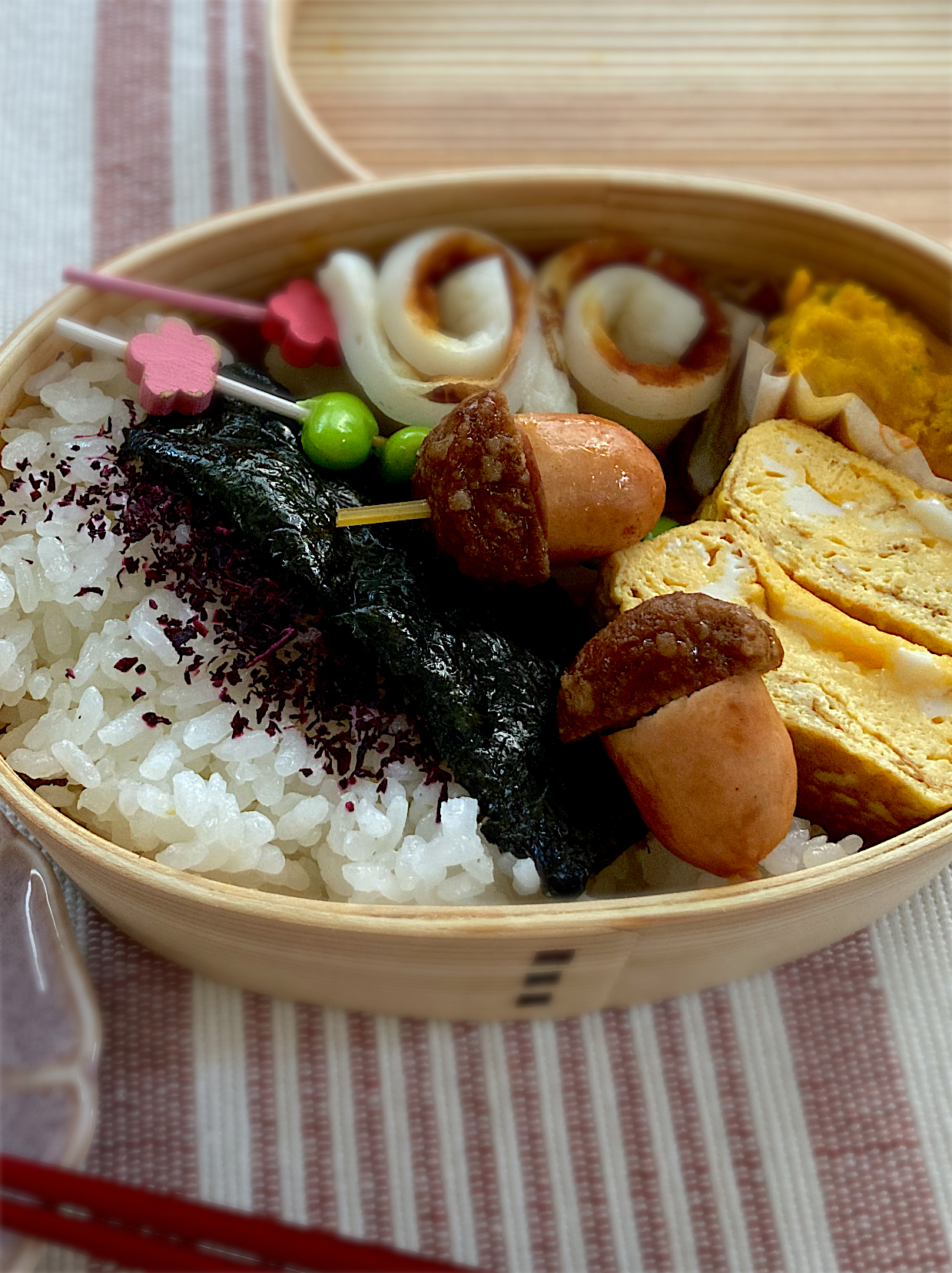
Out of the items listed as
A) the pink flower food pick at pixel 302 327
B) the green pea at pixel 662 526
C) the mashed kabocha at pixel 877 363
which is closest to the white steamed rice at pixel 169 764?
the pink flower food pick at pixel 302 327

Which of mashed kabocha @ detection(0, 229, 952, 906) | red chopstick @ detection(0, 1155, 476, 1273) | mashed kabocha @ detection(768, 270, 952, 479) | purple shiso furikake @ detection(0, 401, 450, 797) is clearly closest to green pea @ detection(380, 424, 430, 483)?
mashed kabocha @ detection(0, 229, 952, 906)

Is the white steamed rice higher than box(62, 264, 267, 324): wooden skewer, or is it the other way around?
box(62, 264, 267, 324): wooden skewer

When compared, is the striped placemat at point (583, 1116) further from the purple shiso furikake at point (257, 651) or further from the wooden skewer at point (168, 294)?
the wooden skewer at point (168, 294)

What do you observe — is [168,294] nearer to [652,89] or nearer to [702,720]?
[702,720]

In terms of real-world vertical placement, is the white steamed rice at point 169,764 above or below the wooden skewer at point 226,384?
below

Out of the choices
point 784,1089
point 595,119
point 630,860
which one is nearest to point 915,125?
point 595,119

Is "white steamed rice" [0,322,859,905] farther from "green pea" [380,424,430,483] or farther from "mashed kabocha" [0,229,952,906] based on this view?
"green pea" [380,424,430,483]
